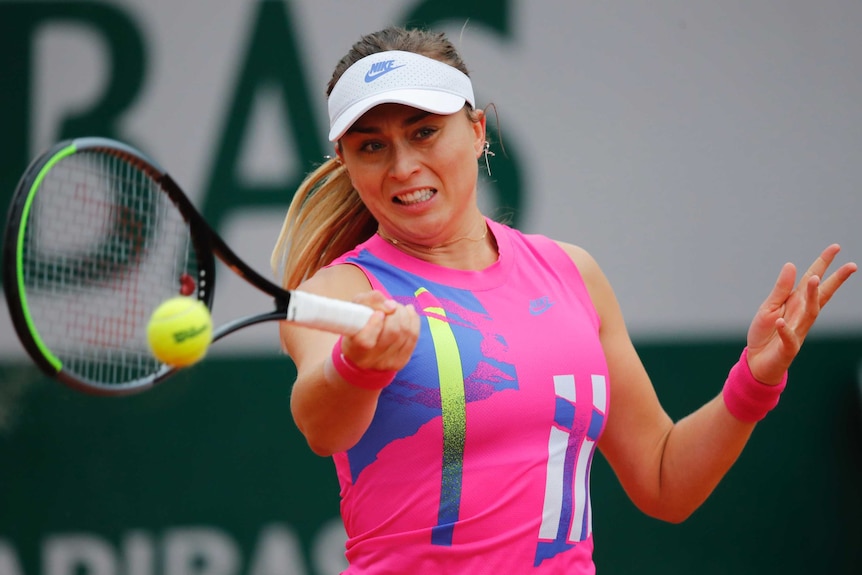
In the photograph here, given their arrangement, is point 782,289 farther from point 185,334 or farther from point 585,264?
point 185,334

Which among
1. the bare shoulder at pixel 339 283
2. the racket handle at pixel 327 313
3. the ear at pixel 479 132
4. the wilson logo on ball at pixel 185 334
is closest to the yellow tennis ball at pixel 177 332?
the wilson logo on ball at pixel 185 334

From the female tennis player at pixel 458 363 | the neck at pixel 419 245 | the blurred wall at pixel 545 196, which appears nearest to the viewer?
the female tennis player at pixel 458 363

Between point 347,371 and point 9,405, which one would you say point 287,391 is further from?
point 347,371

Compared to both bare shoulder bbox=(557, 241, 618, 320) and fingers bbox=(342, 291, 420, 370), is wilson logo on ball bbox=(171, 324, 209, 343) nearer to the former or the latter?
fingers bbox=(342, 291, 420, 370)

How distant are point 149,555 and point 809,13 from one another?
8.86 ft

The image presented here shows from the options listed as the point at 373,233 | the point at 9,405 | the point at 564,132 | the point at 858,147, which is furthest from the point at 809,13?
→ the point at 9,405

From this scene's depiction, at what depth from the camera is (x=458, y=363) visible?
6.11 feet

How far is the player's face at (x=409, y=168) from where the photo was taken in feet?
6.48

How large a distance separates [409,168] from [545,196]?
1804 mm

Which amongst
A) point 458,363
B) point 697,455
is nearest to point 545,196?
point 697,455

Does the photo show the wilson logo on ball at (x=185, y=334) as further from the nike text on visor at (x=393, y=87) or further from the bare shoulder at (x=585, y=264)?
the bare shoulder at (x=585, y=264)

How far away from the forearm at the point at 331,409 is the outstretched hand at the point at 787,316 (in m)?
0.71

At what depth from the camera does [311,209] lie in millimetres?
2252

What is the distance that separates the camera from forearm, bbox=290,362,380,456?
1.71 meters
